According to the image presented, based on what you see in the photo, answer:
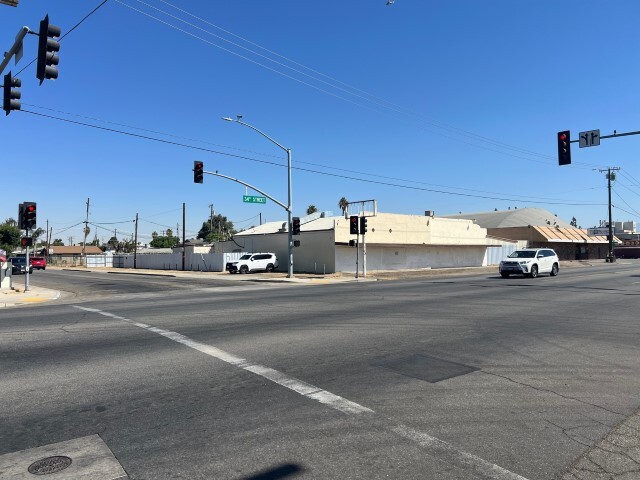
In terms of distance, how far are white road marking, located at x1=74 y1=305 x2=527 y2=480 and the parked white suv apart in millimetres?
33353

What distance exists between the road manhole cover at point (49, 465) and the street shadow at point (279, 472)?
1573mm

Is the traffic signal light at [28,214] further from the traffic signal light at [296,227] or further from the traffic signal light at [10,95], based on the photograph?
the traffic signal light at [296,227]

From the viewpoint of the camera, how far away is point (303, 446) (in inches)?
164

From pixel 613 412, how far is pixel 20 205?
2519 cm

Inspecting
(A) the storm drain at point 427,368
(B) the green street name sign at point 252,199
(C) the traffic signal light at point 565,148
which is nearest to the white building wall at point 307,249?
(B) the green street name sign at point 252,199

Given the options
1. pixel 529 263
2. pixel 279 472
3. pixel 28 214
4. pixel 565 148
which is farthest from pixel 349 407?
pixel 529 263

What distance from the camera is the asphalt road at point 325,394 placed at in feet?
13.0

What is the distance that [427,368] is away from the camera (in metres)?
6.88

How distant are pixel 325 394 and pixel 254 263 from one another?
124ft

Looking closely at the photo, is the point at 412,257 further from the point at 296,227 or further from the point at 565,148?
the point at 565,148

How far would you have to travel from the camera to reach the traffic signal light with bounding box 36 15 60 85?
36.6ft

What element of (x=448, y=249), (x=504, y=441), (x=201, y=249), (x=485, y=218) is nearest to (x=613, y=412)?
Result: (x=504, y=441)

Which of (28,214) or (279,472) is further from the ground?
(28,214)

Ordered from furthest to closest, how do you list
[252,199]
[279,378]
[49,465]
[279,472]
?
[252,199] < [279,378] < [49,465] < [279,472]
